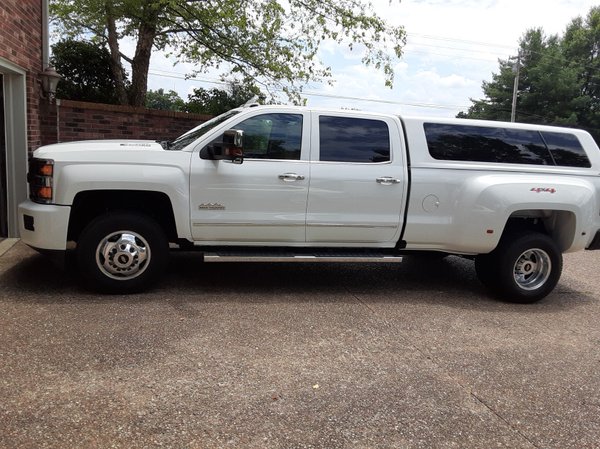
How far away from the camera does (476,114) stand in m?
47.5

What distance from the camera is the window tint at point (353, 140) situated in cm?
558

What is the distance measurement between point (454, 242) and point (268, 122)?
235 centimetres

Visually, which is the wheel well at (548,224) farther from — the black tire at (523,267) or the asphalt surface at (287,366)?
the asphalt surface at (287,366)

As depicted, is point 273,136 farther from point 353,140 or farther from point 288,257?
point 288,257

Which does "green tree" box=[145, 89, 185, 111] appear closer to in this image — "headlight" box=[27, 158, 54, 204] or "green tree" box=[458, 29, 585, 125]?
"headlight" box=[27, 158, 54, 204]

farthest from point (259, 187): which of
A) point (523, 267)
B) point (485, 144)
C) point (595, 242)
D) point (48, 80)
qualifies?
point (48, 80)

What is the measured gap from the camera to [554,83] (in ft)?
135

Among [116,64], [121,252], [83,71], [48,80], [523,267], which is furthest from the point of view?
[116,64]

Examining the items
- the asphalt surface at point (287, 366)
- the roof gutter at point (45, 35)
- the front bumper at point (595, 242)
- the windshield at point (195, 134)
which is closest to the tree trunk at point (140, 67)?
the roof gutter at point (45, 35)

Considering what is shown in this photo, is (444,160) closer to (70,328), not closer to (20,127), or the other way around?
(70,328)

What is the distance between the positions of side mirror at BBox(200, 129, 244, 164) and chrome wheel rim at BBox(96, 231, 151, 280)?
104 cm

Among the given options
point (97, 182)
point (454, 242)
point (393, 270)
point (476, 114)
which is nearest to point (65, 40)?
point (97, 182)

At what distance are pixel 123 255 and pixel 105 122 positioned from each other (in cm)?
490

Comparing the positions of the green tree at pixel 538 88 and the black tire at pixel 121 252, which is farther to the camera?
the green tree at pixel 538 88
